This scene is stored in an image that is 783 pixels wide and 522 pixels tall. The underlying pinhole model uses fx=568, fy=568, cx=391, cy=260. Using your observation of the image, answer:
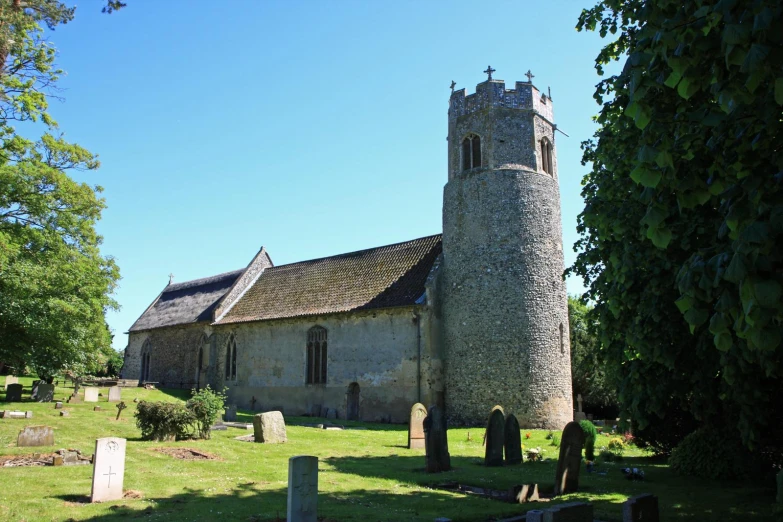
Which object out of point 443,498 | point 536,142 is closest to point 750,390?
point 443,498

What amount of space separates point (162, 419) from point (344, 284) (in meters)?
15.3

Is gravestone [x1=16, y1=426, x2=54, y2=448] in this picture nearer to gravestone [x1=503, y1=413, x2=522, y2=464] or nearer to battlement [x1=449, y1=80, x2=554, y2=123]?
gravestone [x1=503, y1=413, x2=522, y2=464]

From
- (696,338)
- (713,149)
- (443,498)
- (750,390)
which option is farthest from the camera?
(443,498)

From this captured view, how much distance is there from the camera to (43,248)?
2212cm

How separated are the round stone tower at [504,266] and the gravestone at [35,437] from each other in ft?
51.4

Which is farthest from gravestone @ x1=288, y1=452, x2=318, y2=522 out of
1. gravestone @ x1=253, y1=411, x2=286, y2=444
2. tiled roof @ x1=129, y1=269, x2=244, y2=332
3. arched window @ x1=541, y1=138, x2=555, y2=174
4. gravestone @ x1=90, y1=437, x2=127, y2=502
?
tiled roof @ x1=129, y1=269, x2=244, y2=332

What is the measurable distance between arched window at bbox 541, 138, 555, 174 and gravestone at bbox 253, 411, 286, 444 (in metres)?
17.5

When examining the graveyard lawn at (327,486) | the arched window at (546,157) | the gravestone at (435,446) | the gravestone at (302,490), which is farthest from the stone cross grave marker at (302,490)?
the arched window at (546,157)

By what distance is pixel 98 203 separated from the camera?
23.8 meters

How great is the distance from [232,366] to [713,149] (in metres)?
32.1

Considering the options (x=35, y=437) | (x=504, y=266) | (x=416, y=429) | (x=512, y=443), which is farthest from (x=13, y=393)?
(x=504, y=266)

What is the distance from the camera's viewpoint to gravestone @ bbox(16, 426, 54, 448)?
46.5ft

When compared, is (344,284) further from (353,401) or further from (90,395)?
(90,395)

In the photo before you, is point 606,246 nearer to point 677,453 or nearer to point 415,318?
point 677,453
